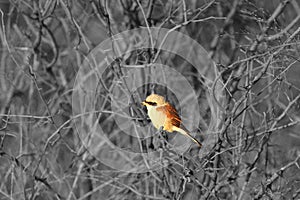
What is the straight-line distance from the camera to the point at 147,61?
3.21 meters

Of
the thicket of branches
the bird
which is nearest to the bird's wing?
the bird

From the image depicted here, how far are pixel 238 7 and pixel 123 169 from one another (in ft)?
5.76

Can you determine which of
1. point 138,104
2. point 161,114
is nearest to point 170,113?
point 161,114

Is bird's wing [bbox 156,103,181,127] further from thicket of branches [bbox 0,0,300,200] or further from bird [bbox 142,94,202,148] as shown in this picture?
thicket of branches [bbox 0,0,300,200]

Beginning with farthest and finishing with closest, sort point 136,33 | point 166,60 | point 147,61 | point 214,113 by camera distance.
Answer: point 166,60 → point 136,33 → point 147,61 → point 214,113

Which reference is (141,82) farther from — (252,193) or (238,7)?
(238,7)

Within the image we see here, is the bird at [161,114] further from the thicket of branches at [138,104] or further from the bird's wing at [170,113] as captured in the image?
the thicket of branches at [138,104]

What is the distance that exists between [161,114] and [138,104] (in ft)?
1.92

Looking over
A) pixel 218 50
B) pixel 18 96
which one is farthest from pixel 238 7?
pixel 18 96

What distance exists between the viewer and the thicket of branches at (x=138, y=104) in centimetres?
299

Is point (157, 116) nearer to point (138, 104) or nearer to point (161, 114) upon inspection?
point (161, 114)

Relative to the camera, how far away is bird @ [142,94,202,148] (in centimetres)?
244

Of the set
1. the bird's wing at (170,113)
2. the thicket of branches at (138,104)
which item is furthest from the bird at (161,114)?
the thicket of branches at (138,104)

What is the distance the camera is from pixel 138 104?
3.06 meters
